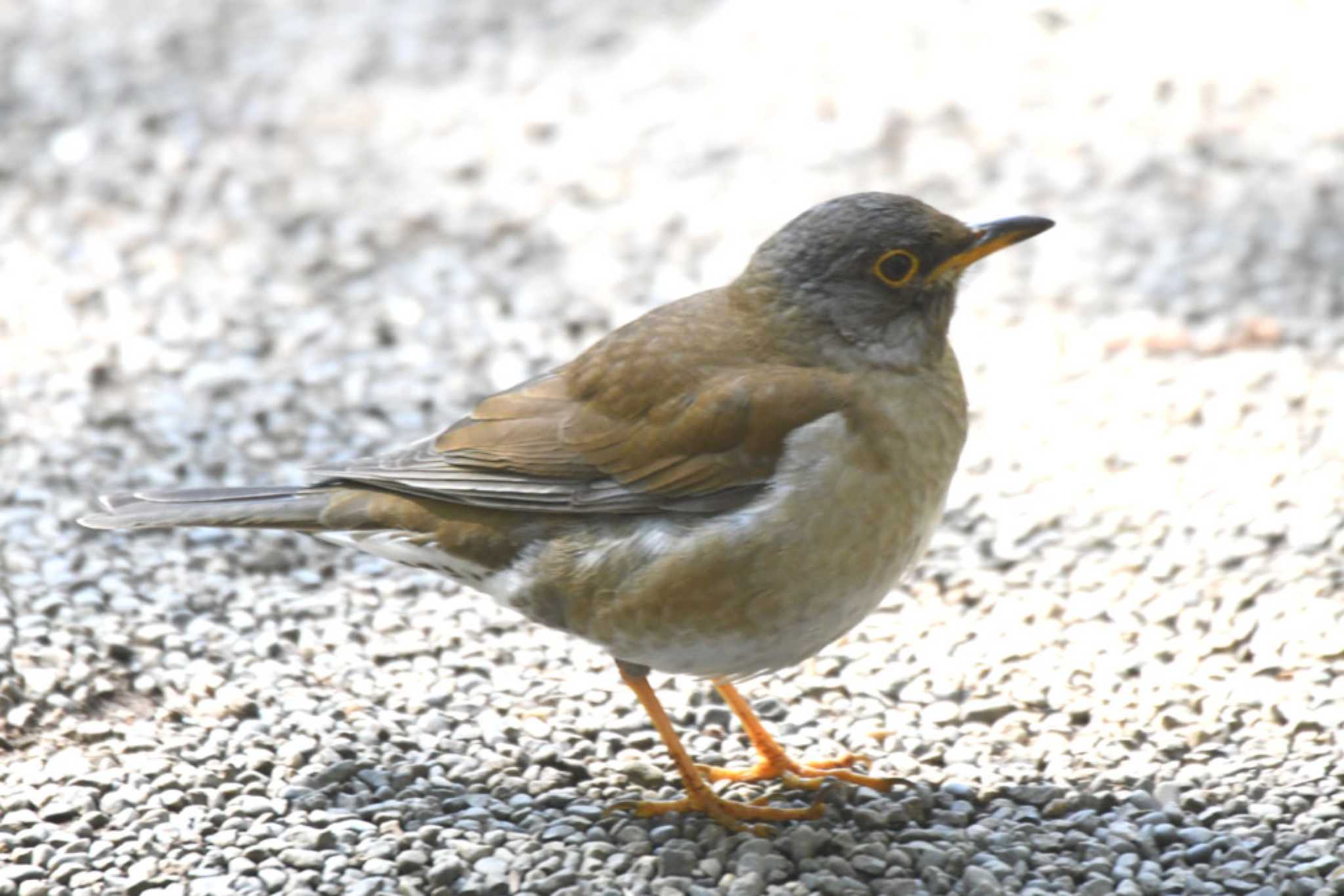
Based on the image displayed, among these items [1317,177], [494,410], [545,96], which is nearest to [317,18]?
[545,96]

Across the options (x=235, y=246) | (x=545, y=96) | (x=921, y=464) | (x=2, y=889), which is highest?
(x=545, y=96)

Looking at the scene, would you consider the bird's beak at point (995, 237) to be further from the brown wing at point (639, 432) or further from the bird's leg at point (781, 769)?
the bird's leg at point (781, 769)

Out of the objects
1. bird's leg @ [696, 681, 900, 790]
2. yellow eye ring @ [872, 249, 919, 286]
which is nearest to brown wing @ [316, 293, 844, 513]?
yellow eye ring @ [872, 249, 919, 286]

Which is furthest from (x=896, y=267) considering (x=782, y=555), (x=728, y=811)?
(x=728, y=811)

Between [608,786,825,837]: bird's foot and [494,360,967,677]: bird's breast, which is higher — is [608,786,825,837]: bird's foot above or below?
below

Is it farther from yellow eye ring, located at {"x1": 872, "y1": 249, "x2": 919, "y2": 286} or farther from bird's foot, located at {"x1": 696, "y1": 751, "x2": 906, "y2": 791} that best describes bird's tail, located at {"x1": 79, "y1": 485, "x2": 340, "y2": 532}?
yellow eye ring, located at {"x1": 872, "y1": 249, "x2": 919, "y2": 286}

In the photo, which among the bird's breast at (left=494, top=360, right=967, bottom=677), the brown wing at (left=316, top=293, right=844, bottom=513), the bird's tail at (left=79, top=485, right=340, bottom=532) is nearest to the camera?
the bird's breast at (left=494, top=360, right=967, bottom=677)

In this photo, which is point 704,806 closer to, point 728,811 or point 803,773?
point 728,811

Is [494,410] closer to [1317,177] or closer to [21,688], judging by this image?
[21,688]
